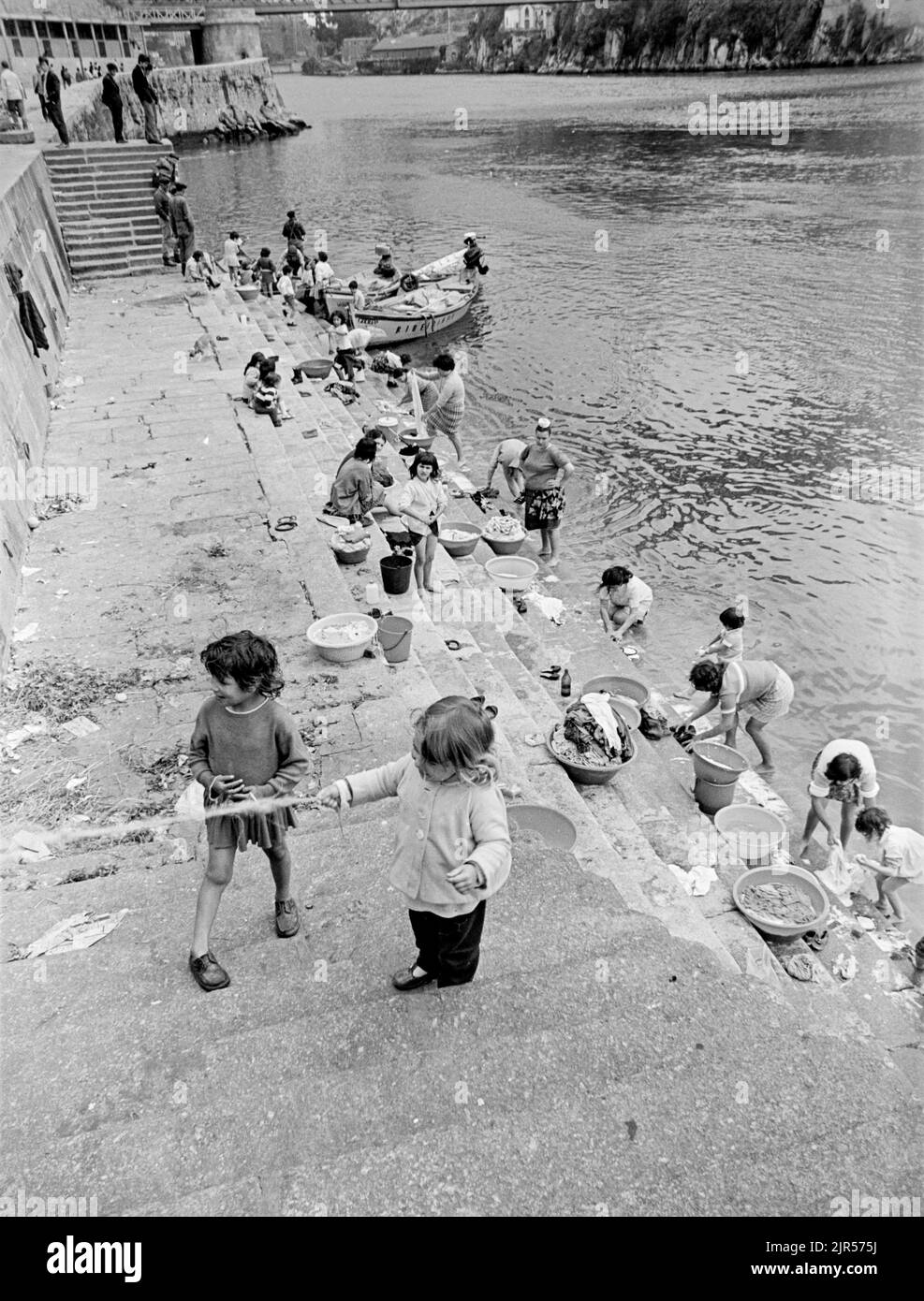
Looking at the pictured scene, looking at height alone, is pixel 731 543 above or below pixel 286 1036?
below

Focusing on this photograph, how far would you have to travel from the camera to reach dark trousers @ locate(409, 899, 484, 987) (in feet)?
11.7

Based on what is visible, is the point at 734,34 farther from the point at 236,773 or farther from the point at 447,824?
the point at 447,824

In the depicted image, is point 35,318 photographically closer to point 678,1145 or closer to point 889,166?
point 678,1145

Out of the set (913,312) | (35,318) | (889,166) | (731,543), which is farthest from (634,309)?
(889,166)

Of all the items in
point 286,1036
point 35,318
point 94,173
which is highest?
point 94,173

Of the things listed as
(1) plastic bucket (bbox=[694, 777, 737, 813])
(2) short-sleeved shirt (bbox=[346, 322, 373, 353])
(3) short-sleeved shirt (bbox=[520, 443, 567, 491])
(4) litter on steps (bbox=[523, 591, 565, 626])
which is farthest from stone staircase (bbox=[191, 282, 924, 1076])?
(2) short-sleeved shirt (bbox=[346, 322, 373, 353])

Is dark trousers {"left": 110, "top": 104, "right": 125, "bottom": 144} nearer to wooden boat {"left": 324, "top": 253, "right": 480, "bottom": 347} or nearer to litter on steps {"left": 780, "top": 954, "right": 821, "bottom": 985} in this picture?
wooden boat {"left": 324, "top": 253, "right": 480, "bottom": 347}

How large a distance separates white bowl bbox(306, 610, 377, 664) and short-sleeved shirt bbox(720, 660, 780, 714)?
10.1 feet

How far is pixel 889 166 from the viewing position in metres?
37.4

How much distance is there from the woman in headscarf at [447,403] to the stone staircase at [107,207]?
11.6 m

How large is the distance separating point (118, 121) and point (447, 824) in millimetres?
24018

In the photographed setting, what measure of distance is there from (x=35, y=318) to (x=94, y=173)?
38.6ft

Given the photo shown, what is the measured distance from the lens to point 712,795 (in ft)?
21.0

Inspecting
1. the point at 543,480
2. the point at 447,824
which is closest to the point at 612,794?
the point at 447,824
